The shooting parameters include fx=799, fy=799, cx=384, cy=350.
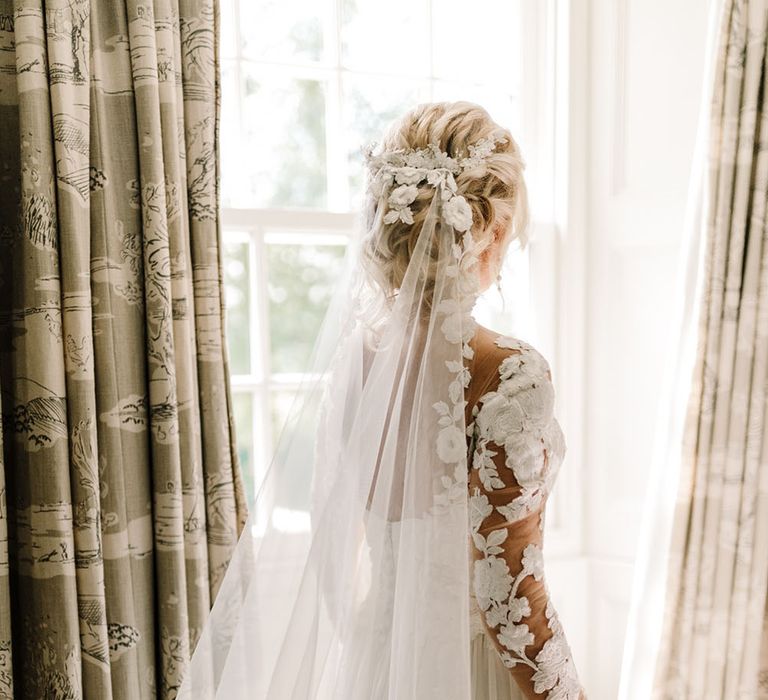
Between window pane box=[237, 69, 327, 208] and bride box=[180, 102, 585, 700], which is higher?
window pane box=[237, 69, 327, 208]

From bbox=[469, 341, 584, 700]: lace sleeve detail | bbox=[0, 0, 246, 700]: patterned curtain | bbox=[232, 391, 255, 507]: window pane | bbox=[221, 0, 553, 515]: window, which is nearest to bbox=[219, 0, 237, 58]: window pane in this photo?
bbox=[221, 0, 553, 515]: window

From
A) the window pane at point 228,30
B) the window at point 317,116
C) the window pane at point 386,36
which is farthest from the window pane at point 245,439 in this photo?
the window pane at point 386,36

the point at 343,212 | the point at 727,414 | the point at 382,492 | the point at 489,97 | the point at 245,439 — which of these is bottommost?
the point at 245,439

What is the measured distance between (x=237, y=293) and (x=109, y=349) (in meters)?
0.91

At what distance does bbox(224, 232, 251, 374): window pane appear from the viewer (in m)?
2.25

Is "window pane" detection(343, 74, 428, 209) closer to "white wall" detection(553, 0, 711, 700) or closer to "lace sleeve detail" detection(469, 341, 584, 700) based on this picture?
"white wall" detection(553, 0, 711, 700)

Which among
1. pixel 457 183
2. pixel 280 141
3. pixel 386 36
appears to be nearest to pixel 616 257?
pixel 386 36

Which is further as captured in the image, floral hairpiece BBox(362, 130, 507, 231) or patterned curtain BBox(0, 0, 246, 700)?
patterned curtain BBox(0, 0, 246, 700)

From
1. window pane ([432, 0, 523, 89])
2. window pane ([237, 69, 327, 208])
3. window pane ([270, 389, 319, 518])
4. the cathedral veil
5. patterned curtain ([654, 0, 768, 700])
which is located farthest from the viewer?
window pane ([432, 0, 523, 89])

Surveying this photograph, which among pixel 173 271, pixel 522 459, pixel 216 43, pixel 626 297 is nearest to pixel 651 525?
pixel 626 297

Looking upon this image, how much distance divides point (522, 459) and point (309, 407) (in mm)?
348

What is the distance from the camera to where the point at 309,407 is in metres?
1.27

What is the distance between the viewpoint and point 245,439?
262cm

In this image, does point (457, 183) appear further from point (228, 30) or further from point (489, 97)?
point (489, 97)
